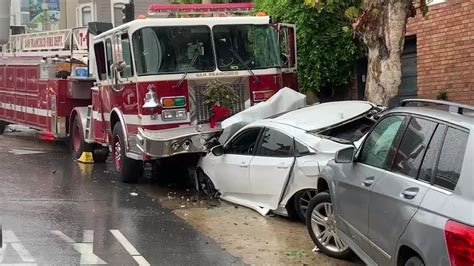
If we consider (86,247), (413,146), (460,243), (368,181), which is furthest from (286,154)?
(460,243)

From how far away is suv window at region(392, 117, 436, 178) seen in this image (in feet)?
14.7

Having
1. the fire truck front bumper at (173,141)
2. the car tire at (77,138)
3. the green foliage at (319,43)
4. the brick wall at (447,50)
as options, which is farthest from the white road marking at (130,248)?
the green foliage at (319,43)

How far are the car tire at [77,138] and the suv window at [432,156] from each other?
Result: 10.5 meters

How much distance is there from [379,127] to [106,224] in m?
3.99

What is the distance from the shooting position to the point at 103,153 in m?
14.2

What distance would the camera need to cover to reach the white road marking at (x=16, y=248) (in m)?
6.34

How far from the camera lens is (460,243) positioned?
355cm

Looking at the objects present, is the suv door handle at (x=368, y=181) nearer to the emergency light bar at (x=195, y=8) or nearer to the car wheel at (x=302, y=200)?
the car wheel at (x=302, y=200)

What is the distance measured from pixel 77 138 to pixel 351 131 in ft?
26.8

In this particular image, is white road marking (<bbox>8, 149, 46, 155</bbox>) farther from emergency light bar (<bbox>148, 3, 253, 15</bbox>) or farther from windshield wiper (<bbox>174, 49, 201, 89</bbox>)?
windshield wiper (<bbox>174, 49, 201, 89</bbox>)

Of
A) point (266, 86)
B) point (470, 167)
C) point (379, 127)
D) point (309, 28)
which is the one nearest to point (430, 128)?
point (470, 167)

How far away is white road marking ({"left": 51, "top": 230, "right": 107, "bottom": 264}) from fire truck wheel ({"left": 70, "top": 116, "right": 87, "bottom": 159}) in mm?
6544

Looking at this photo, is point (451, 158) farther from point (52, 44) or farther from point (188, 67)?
point (52, 44)

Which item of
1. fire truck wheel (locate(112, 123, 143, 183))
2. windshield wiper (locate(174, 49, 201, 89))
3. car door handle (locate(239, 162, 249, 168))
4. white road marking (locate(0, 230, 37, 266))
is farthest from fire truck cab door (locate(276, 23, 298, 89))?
white road marking (locate(0, 230, 37, 266))
